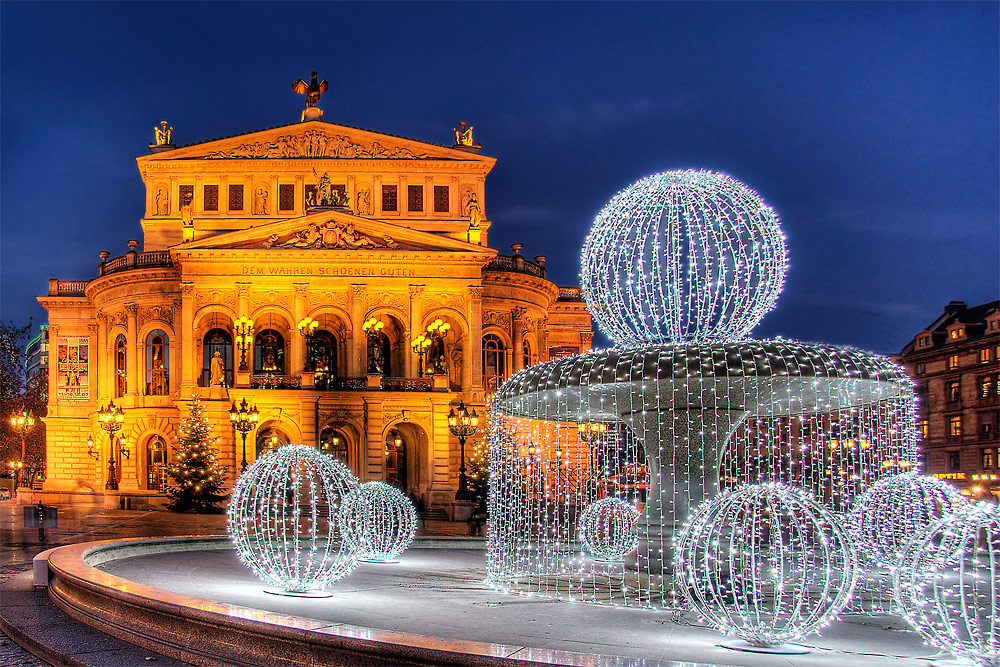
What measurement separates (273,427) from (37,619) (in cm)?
3488

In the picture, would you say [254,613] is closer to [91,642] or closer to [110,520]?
[91,642]

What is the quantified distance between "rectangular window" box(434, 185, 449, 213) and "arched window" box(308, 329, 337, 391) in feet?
26.8

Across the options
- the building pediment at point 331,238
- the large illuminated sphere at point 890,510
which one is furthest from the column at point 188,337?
the large illuminated sphere at point 890,510

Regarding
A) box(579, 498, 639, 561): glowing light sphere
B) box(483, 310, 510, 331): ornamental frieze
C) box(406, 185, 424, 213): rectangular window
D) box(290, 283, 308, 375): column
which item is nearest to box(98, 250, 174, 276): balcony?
box(290, 283, 308, 375): column

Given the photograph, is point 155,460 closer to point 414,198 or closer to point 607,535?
point 414,198

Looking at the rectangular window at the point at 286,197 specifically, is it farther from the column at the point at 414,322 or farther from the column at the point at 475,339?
the column at the point at 475,339

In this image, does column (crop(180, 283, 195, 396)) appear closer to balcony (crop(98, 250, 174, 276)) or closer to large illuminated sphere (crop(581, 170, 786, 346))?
balcony (crop(98, 250, 174, 276))

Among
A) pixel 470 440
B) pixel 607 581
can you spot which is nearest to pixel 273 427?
pixel 470 440

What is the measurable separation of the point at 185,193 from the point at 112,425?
43.2 ft

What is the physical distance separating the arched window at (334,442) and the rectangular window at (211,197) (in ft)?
40.7

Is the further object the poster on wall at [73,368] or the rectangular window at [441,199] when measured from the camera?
the poster on wall at [73,368]

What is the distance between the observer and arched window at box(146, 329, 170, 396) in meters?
48.9

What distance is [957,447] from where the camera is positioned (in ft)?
196

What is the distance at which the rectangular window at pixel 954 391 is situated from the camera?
61.1m
